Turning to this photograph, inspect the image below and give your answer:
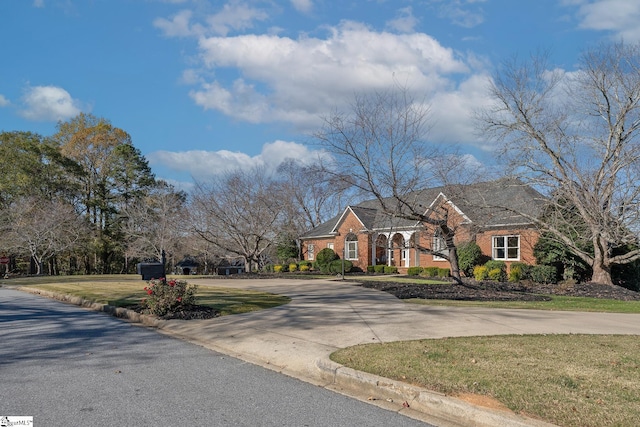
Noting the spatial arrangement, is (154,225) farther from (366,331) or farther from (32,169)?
(366,331)

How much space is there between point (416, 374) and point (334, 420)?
1.53 meters

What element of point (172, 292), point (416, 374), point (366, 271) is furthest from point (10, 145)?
point (416, 374)

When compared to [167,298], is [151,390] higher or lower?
lower

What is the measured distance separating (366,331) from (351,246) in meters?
28.6

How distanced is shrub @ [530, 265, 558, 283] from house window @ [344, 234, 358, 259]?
15.2 metres

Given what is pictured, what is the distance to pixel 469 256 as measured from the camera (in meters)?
27.6

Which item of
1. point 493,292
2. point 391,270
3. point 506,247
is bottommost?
point 391,270

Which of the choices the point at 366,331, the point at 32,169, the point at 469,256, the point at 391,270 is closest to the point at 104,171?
the point at 32,169

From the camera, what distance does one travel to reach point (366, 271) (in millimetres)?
34594

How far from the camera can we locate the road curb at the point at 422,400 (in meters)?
4.74

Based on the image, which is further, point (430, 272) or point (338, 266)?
point (338, 266)

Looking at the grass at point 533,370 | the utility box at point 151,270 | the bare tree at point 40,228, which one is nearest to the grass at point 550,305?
the grass at point 533,370

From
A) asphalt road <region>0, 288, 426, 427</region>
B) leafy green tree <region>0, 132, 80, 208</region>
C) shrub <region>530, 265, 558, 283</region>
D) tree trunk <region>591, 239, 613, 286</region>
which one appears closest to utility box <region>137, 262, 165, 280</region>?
asphalt road <region>0, 288, 426, 427</region>

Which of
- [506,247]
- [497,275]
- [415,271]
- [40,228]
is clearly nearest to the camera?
[497,275]
